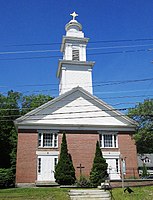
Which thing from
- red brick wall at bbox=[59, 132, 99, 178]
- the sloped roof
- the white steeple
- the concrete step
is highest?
the white steeple

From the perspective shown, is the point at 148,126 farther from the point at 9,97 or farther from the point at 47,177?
the point at 9,97

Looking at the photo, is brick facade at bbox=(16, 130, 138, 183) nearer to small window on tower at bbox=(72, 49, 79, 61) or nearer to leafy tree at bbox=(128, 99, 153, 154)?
leafy tree at bbox=(128, 99, 153, 154)

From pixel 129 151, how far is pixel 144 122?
3990 millimetres

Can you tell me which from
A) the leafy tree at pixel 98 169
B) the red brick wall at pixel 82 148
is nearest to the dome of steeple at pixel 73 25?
the red brick wall at pixel 82 148

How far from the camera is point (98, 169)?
25641 millimetres

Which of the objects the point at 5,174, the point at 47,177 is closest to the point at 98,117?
the point at 47,177

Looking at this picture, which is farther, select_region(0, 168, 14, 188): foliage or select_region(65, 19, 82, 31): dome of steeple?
select_region(65, 19, 82, 31): dome of steeple

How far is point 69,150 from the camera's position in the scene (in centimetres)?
2728

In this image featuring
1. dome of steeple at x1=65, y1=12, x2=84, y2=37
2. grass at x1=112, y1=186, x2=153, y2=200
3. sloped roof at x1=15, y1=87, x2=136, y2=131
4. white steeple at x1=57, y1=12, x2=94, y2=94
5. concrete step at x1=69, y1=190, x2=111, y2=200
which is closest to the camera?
grass at x1=112, y1=186, x2=153, y2=200

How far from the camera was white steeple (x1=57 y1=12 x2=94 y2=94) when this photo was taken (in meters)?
34.3

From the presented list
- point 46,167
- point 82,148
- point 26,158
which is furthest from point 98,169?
point 26,158

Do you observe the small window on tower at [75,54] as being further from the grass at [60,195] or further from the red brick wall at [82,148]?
the grass at [60,195]

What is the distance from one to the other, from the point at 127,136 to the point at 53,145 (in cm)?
783

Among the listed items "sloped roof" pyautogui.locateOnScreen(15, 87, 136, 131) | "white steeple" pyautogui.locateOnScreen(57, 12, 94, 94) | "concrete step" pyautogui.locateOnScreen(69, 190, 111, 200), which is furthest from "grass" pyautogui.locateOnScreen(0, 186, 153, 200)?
"white steeple" pyautogui.locateOnScreen(57, 12, 94, 94)
